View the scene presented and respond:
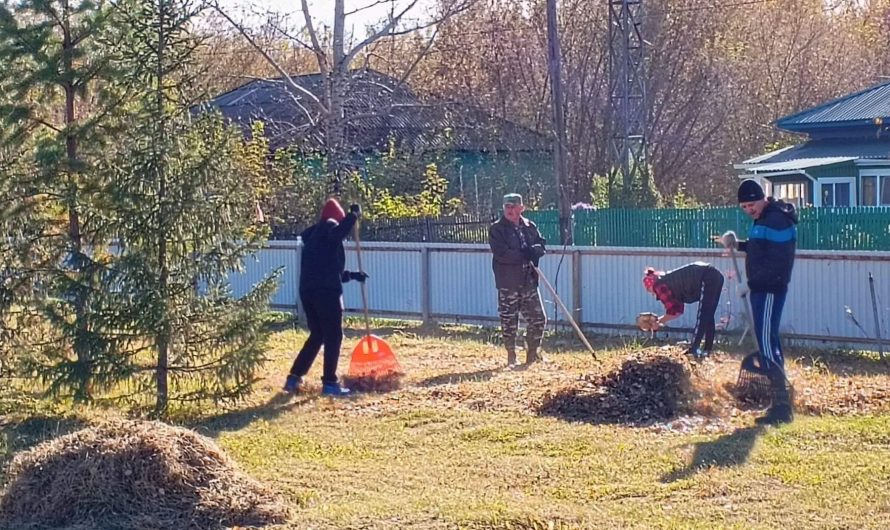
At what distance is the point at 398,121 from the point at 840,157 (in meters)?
11.5

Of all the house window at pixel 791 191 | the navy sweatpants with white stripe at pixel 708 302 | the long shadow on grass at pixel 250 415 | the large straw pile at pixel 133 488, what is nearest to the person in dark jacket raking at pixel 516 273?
the navy sweatpants with white stripe at pixel 708 302

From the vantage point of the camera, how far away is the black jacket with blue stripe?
9891 millimetres

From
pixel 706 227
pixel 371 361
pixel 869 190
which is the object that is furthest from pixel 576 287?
pixel 869 190

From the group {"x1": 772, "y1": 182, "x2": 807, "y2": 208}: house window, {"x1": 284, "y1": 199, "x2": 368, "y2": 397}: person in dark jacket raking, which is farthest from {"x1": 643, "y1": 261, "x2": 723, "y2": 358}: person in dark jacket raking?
{"x1": 772, "y1": 182, "x2": 807, "y2": 208}: house window

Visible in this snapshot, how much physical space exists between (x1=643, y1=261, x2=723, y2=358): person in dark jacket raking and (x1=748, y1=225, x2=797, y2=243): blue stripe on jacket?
8.70 ft

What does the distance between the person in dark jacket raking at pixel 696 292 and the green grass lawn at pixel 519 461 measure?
0.89 metres

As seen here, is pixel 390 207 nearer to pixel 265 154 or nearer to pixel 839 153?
pixel 265 154

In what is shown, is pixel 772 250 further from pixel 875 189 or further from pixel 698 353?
pixel 875 189

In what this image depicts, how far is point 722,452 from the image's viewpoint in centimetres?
847

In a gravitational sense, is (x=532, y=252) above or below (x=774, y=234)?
below

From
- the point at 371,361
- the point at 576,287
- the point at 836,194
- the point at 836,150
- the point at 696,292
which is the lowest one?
the point at 371,361

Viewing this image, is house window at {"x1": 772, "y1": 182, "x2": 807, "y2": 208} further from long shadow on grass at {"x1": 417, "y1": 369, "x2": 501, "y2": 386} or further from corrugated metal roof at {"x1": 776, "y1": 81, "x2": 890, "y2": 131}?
long shadow on grass at {"x1": 417, "y1": 369, "x2": 501, "y2": 386}

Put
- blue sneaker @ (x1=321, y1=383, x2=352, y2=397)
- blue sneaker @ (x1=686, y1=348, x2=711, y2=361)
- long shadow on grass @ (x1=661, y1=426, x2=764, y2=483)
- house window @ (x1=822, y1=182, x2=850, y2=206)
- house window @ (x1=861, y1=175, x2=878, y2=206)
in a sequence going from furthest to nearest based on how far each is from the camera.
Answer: house window @ (x1=822, y1=182, x2=850, y2=206) < house window @ (x1=861, y1=175, x2=878, y2=206) < blue sneaker @ (x1=686, y1=348, x2=711, y2=361) < blue sneaker @ (x1=321, y1=383, x2=352, y2=397) < long shadow on grass @ (x1=661, y1=426, x2=764, y2=483)

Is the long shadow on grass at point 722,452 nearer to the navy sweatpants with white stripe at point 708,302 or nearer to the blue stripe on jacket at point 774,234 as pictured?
the blue stripe on jacket at point 774,234
